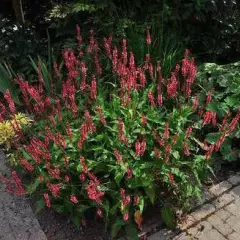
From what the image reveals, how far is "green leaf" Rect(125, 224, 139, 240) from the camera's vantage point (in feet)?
11.0

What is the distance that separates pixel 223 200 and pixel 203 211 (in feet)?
0.74


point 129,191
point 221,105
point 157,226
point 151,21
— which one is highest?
point 151,21

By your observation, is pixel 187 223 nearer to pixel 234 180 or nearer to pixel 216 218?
pixel 216 218

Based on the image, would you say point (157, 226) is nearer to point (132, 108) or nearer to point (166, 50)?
point (132, 108)

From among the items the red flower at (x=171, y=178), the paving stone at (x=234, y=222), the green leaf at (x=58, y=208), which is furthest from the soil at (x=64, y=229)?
the paving stone at (x=234, y=222)

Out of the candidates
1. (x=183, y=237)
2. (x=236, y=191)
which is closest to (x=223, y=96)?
(x=236, y=191)

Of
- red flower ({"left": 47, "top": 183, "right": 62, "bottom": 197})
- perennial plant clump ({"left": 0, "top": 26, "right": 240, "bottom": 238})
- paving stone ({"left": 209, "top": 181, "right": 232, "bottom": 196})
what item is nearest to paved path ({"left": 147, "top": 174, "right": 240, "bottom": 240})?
paving stone ({"left": 209, "top": 181, "right": 232, "bottom": 196})

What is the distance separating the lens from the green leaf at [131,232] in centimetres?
335

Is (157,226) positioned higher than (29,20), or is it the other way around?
(29,20)

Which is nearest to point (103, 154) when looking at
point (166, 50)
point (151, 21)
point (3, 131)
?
point (3, 131)

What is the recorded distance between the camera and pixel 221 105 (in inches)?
157

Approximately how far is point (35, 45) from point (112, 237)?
9.12 feet

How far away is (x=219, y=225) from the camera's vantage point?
3.51 meters

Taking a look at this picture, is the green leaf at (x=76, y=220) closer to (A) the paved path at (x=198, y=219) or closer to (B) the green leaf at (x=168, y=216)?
(A) the paved path at (x=198, y=219)
